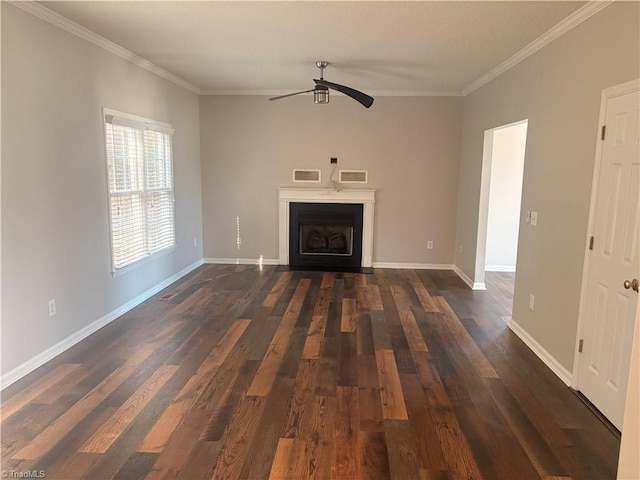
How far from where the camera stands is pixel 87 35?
146 inches

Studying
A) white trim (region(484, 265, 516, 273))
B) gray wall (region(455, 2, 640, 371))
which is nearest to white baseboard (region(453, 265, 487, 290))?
white trim (region(484, 265, 516, 273))

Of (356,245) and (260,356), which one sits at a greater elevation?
(356,245)

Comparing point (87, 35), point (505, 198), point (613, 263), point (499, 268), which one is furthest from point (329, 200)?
point (613, 263)

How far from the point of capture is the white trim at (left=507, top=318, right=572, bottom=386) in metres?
3.19

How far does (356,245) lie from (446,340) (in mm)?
2995

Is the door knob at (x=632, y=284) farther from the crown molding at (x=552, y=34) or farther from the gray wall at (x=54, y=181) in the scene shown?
the gray wall at (x=54, y=181)

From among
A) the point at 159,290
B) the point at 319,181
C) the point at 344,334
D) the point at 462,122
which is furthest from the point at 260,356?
the point at 462,122

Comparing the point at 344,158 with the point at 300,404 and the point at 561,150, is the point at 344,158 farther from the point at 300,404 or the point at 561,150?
the point at 300,404

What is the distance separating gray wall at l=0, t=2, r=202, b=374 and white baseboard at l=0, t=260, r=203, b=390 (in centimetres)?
4

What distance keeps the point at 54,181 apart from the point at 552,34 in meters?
4.12

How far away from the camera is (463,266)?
6.20 meters

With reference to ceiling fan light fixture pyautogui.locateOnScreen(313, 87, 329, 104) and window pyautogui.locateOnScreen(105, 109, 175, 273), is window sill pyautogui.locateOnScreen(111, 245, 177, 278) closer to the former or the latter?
window pyautogui.locateOnScreen(105, 109, 175, 273)

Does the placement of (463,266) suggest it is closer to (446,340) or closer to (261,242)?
(446,340)

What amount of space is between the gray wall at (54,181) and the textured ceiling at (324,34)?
340 mm
